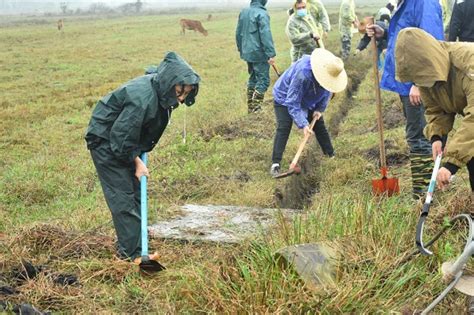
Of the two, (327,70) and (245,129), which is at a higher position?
(327,70)

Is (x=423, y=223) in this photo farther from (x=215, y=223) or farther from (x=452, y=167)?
(x=215, y=223)

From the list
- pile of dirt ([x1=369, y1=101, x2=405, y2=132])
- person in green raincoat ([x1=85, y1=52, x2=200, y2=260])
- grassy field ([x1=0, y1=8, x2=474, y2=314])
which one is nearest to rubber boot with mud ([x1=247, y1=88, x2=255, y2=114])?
grassy field ([x1=0, y1=8, x2=474, y2=314])

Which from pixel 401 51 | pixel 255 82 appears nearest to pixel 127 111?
pixel 401 51

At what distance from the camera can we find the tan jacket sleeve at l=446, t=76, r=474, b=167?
137 inches

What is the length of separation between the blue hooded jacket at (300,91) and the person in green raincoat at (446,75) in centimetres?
234

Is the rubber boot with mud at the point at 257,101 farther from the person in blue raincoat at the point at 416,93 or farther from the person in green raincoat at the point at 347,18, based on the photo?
the person in green raincoat at the point at 347,18

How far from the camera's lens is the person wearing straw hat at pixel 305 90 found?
19.8 feet

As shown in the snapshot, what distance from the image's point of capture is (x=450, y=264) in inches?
123

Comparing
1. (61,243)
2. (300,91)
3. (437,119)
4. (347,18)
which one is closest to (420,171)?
(437,119)

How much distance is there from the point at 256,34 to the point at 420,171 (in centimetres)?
481

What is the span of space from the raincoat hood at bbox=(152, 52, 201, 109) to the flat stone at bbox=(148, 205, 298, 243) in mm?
1177

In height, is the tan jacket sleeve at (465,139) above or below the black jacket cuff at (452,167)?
above

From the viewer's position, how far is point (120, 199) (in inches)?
173

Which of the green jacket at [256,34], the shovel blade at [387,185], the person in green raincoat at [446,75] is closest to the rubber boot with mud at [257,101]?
the green jacket at [256,34]
